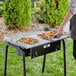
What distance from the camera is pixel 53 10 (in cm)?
801

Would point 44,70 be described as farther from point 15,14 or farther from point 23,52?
point 15,14

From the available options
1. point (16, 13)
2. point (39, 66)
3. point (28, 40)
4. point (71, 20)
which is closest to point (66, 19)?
point (71, 20)

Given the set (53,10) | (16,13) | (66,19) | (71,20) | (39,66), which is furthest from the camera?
(53,10)

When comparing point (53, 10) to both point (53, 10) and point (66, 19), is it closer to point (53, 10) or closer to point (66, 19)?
point (53, 10)

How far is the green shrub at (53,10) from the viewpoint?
7.96 meters

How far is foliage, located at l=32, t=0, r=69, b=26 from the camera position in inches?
313


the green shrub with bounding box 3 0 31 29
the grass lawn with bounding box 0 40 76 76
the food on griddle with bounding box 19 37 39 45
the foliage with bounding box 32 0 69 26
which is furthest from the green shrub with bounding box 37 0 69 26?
the food on griddle with bounding box 19 37 39 45

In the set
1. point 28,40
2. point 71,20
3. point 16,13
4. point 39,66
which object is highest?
point 71,20

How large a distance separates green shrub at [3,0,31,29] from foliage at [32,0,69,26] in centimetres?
111

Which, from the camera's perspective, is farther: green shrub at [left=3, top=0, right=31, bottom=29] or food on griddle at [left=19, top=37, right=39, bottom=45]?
green shrub at [left=3, top=0, right=31, bottom=29]

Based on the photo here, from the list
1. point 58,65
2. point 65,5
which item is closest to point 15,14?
point 65,5

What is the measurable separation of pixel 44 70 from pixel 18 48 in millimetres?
1651

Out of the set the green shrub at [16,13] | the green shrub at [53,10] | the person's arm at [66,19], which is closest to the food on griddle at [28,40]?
the person's arm at [66,19]

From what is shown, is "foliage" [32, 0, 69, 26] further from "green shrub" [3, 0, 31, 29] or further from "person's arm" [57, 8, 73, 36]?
"person's arm" [57, 8, 73, 36]
